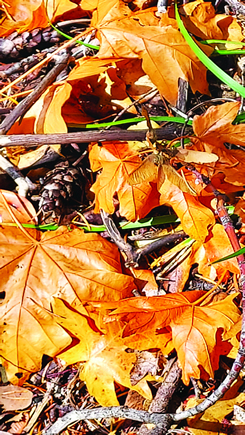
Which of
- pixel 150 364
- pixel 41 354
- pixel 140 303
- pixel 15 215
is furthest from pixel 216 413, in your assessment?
pixel 15 215

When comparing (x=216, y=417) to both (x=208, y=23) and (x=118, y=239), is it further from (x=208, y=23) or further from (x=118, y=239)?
(x=208, y=23)

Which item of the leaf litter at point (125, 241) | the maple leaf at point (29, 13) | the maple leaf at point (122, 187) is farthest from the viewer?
the maple leaf at point (29, 13)

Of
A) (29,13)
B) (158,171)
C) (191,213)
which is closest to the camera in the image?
(158,171)

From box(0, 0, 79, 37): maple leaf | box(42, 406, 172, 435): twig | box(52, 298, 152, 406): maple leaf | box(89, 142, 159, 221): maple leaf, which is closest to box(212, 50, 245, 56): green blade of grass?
box(89, 142, 159, 221): maple leaf

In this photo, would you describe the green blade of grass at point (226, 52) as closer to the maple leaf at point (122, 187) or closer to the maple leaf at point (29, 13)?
the maple leaf at point (122, 187)

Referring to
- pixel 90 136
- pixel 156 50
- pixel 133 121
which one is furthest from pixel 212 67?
pixel 90 136

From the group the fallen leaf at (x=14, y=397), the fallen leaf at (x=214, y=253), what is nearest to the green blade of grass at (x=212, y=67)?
the fallen leaf at (x=214, y=253)
